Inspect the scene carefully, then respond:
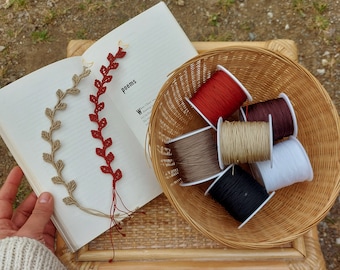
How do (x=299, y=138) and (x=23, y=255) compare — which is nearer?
(x=23, y=255)

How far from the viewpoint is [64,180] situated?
93 centimetres

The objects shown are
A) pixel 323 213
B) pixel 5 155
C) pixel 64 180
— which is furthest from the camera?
pixel 5 155

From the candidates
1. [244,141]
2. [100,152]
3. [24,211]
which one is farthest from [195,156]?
[24,211]

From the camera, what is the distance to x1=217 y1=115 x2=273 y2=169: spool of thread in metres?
0.89

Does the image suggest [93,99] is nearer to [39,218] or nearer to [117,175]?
[117,175]

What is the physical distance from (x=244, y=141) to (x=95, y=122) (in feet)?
1.10

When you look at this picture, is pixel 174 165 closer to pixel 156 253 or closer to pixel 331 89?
pixel 156 253

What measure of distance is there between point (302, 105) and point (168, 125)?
12.3 inches

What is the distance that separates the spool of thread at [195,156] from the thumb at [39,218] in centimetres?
29

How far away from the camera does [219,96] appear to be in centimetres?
93

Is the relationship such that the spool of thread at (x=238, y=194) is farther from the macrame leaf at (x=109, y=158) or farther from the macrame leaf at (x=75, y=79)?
the macrame leaf at (x=75, y=79)

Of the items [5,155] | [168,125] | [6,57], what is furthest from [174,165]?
[6,57]

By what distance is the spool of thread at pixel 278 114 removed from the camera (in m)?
0.94

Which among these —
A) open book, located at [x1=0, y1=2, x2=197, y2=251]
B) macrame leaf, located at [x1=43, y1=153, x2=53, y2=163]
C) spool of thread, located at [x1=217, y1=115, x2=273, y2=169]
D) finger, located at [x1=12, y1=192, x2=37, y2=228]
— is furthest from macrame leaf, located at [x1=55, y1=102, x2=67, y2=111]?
spool of thread, located at [x1=217, y1=115, x2=273, y2=169]
